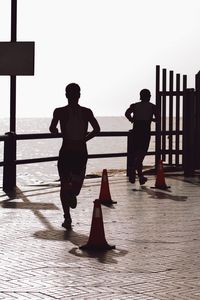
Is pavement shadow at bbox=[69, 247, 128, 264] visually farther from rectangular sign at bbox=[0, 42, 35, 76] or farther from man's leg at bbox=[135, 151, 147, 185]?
man's leg at bbox=[135, 151, 147, 185]

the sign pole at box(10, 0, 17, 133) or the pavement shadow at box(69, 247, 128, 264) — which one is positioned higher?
the sign pole at box(10, 0, 17, 133)

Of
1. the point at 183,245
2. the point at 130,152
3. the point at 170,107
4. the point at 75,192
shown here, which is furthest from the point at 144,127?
the point at 183,245

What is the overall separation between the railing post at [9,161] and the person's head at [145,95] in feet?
8.86

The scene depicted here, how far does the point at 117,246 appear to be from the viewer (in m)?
9.41

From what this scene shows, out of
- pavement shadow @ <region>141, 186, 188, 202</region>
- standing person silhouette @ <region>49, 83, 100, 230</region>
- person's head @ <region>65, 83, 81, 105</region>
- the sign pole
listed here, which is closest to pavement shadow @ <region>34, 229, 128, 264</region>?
standing person silhouette @ <region>49, 83, 100, 230</region>

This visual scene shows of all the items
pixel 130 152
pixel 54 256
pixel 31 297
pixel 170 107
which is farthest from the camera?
pixel 170 107

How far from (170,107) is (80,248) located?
12.1 metres

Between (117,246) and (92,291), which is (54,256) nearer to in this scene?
(117,246)

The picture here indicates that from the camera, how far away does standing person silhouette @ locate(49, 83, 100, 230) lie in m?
10.8

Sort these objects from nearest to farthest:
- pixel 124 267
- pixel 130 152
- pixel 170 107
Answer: pixel 124 267, pixel 130 152, pixel 170 107

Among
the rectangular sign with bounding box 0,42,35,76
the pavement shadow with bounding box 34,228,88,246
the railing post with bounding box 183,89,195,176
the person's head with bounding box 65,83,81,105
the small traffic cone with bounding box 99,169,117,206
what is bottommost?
the pavement shadow with bounding box 34,228,88,246

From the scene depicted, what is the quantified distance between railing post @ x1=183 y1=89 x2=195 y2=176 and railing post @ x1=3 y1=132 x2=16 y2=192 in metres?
5.14

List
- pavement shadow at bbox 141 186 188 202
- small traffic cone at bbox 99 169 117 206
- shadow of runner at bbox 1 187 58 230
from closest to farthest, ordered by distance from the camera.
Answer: shadow of runner at bbox 1 187 58 230, small traffic cone at bbox 99 169 117 206, pavement shadow at bbox 141 186 188 202

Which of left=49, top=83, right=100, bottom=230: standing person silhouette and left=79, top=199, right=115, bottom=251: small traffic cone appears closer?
left=79, top=199, right=115, bottom=251: small traffic cone
